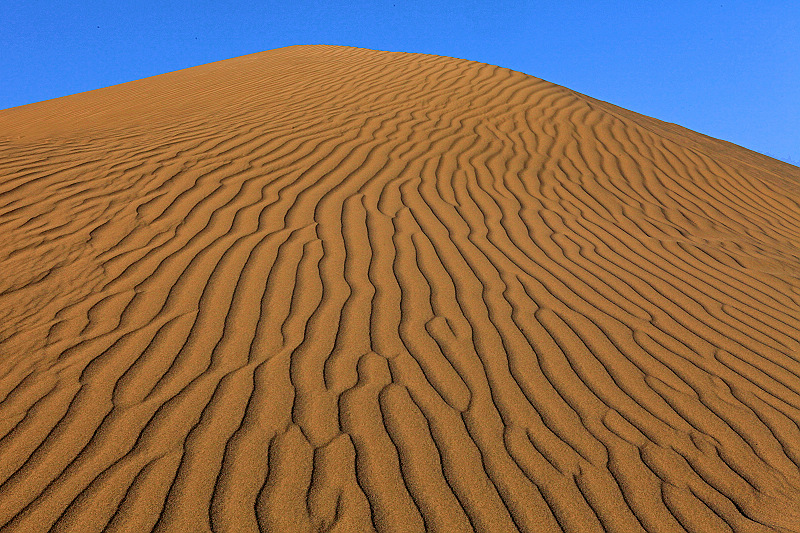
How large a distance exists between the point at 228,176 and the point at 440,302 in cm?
262

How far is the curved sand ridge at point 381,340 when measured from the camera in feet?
7.27

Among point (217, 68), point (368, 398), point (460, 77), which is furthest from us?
point (217, 68)

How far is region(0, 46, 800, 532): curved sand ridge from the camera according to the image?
222cm

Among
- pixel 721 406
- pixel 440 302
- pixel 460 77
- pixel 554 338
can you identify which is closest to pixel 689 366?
pixel 721 406

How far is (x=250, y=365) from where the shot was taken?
9.36ft

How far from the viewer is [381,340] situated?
10.2 ft

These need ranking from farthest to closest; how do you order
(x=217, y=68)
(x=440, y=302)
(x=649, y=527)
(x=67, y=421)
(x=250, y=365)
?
(x=217, y=68) < (x=440, y=302) < (x=250, y=365) < (x=67, y=421) < (x=649, y=527)

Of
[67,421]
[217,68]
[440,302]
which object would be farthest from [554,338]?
[217,68]

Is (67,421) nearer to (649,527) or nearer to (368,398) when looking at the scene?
(368,398)

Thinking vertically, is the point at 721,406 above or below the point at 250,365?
below

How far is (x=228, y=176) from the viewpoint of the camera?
520 cm

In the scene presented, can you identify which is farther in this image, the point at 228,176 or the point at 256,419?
the point at 228,176

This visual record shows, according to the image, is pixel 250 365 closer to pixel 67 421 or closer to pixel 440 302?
pixel 67 421

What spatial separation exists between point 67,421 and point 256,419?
0.78 metres
